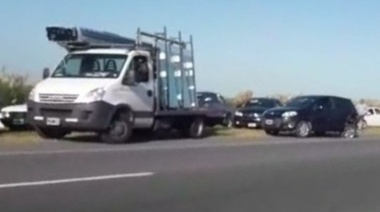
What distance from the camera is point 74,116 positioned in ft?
75.3

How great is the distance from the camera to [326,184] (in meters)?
15.5

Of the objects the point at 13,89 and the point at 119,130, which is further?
the point at 13,89

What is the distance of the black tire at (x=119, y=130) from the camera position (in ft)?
78.1

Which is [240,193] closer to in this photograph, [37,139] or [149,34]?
[37,139]

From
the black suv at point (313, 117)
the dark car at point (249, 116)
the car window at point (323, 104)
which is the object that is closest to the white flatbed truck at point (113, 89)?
the black suv at point (313, 117)

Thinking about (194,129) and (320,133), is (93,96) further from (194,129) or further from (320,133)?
(320,133)

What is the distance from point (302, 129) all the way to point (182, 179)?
62.1ft

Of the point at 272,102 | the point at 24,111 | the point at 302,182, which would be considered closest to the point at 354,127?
the point at 272,102

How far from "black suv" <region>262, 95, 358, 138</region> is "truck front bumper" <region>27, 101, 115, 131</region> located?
11.5m

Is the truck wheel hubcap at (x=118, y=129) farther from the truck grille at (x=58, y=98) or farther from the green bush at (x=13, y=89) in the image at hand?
the green bush at (x=13, y=89)

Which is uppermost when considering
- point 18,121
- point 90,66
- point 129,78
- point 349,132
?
point 90,66

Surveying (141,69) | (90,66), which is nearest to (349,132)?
(141,69)

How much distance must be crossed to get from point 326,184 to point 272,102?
27.7 metres

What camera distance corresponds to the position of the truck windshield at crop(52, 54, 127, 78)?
950 inches
